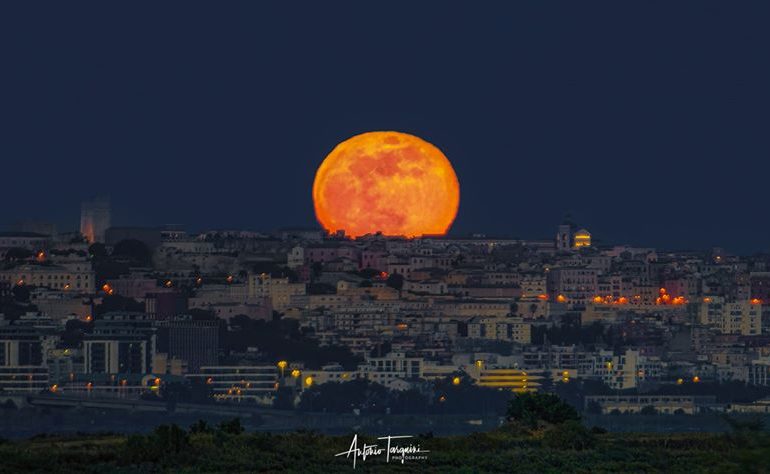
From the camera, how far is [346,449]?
128ft

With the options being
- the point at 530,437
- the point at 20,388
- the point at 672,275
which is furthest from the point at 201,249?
the point at 530,437

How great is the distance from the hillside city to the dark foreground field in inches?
1775

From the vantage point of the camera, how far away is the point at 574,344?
350 feet

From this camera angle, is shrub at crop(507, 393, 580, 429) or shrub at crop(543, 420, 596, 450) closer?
shrub at crop(543, 420, 596, 450)

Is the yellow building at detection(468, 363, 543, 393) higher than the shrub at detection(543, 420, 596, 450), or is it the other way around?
the yellow building at detection(468, 363, 543, 393)

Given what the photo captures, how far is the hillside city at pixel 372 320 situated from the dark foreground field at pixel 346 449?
4508 centimetres

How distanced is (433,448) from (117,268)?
8183 cm

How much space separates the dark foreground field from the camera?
37.1 meters

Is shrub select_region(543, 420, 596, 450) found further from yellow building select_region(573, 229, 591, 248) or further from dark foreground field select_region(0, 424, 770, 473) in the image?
yellow building select_region(573, 229, 591, 248)

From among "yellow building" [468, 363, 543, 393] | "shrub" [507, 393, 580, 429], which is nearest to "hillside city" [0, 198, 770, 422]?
"yellow building" [468, 363, 543, 393]

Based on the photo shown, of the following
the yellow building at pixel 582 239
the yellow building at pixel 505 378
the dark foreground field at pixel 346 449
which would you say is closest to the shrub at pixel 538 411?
the dark foreground field at pixel 346 449

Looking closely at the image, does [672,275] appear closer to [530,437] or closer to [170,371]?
[170,371]

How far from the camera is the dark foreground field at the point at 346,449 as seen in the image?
3712 centimetres

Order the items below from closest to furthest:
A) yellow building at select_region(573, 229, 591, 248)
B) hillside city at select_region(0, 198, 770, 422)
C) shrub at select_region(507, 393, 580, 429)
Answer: shrub at select_region(507, 393, 580, 429) < hillside city at select_region(0, 198, 770, 422) < yellow building at select_region(573, 229, 591, 248)
